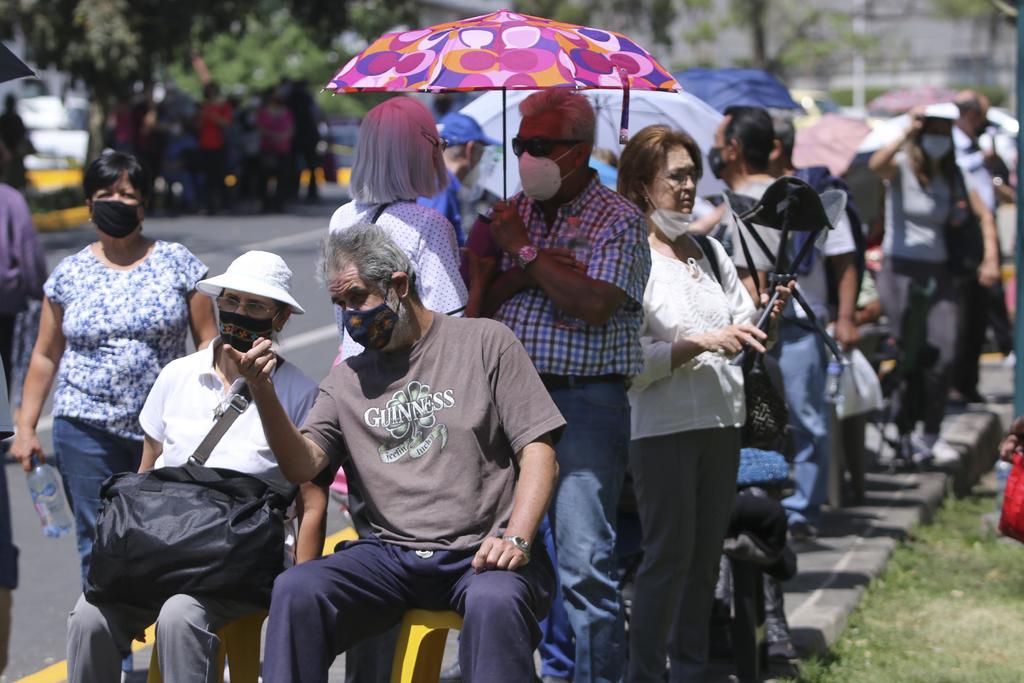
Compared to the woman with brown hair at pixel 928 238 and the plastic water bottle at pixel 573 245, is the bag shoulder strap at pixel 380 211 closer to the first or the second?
the plastic water bottle at pixel 573 245

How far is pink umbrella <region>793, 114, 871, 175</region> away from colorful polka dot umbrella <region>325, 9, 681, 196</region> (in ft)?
16.4

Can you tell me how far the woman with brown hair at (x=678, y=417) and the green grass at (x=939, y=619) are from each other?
830mm

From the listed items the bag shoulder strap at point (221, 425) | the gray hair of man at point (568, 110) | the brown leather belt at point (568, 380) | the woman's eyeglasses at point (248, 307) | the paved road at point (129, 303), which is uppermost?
the gray hair of man at point (568, 110)

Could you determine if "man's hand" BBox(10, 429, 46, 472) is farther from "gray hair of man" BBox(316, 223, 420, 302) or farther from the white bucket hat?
"gray hair of man" BBox(316, 223, 420, 302)

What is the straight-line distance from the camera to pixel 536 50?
15.9 ft

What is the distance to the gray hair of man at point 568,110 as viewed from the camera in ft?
16.1

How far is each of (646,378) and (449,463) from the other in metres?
0.98

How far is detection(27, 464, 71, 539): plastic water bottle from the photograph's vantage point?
18.9 feet

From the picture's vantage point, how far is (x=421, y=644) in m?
4.32

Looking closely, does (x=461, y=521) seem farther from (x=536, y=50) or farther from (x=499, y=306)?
(x=536, y=50)

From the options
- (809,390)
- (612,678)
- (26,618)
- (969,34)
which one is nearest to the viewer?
(612,678)

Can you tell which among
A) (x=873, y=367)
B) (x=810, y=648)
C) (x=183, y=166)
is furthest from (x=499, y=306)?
(x=183, y=166)

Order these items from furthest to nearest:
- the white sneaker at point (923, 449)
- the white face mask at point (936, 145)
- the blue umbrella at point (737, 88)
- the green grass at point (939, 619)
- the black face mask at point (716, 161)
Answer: the white sneaker at point (923, 449) → the blue umbrella at point (737, 88) → the white face mask at point (936, 145) → the black face mask at point (716, 161) → the green grass at point (939, 619)

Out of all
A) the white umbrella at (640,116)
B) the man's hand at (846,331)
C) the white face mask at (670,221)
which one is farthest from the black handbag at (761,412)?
→ the white umbrella at (640,116)
